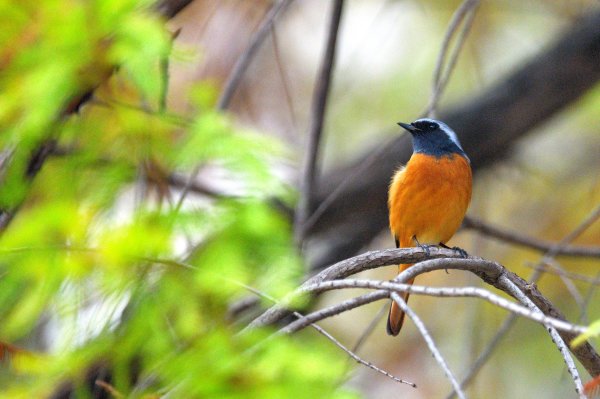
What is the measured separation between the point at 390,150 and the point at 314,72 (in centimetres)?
182

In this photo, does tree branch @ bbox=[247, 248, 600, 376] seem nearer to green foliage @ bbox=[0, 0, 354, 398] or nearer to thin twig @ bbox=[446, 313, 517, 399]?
green foliage @ bbox=[0, 0, 354, 398]

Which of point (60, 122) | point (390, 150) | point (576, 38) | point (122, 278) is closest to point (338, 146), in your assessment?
point (390, 150)

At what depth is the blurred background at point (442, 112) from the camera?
20.7 feet

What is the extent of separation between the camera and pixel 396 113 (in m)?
7.27

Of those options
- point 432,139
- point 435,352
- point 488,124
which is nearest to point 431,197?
point 432,139

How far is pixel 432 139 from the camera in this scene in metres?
5.15

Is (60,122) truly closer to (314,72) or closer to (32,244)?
(32,244)

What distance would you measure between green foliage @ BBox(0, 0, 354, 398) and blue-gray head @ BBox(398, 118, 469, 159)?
1.54 m

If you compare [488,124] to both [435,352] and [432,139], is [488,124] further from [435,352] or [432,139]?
[435,352]

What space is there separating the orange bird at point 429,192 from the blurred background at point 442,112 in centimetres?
77

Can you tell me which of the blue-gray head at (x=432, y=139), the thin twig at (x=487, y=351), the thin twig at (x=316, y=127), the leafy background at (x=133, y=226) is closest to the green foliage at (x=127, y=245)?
the leafy background at (x=133, y=226)

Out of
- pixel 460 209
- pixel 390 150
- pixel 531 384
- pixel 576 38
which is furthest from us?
pixel 531 384

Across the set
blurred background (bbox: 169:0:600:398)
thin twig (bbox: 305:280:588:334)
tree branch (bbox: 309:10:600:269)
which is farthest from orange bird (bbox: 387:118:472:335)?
thin twig (bbox: 305:280:588:334)

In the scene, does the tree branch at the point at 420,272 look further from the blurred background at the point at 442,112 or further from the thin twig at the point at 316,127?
the blurred background at the point at 442,112
